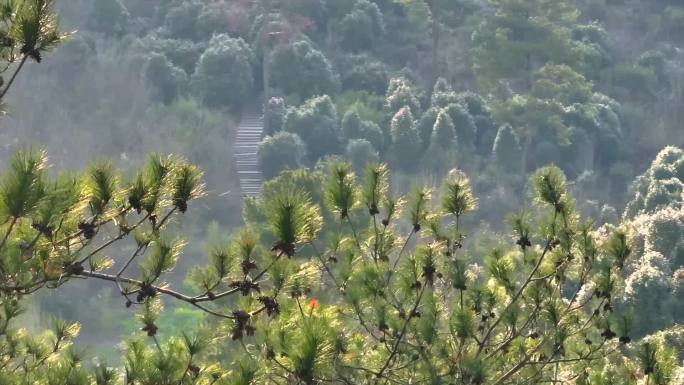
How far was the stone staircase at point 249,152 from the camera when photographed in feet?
82.3

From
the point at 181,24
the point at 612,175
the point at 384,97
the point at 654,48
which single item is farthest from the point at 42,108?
A: the point at 654,48

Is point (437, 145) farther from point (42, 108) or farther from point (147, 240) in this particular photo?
point (147, 240)

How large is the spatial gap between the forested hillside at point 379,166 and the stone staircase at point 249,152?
6.3 inches

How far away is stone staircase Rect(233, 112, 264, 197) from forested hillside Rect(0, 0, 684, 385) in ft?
0.52

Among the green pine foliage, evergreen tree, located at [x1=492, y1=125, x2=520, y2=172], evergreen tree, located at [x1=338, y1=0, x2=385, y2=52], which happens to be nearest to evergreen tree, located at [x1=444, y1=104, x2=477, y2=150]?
evergreen tree, located at [x1=492, y1=125, x2=520, y2=172]

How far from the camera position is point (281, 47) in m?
27.9

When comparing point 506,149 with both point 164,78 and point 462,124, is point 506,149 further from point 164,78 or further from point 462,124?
point 164,78

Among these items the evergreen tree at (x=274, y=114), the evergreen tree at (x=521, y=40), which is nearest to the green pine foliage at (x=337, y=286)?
the evergreen tree at (x=274, y=114)

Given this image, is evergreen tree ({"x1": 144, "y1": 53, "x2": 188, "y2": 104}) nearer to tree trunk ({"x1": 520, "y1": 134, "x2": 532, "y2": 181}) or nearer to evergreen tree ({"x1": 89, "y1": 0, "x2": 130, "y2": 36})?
evergreen tree ({"x1": 89, "y1": 0, "x2": 130, "y2": 36})

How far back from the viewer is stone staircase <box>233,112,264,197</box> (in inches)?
988

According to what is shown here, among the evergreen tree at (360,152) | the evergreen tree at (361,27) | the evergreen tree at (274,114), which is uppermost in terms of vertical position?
the evergreen tree at (361,27)

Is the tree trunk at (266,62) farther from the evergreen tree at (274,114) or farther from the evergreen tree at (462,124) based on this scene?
the evergreen tree at (462,124)

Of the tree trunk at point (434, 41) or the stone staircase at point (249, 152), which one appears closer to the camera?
the stone staircase at point (249, 152)

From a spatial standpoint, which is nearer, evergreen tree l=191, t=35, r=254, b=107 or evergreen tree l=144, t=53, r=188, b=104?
evergreen tree l=191, t=35, r=254, b=107
